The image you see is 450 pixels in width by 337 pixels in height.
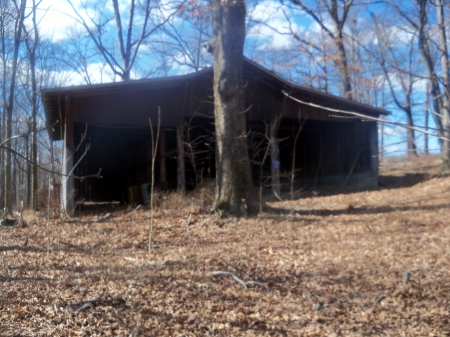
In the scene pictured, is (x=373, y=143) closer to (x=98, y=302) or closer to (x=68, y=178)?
(x=68, y=178)

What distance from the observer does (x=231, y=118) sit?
1070 cm

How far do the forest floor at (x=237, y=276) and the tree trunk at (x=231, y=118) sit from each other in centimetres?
66

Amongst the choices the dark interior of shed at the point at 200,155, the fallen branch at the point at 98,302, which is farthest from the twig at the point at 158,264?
the dark interior of shed at the point at 200,155

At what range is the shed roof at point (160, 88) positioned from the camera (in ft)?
41.7

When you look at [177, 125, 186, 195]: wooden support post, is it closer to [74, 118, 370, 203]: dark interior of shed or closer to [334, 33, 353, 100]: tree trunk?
[74, 118, 370, 203]: dark interior of shed

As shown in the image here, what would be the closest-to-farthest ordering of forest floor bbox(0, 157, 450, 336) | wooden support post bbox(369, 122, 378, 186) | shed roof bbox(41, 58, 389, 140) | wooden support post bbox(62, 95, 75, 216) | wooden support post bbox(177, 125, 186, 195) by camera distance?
forest floor bbox(0, 157, 450, 336), wooden support post bbox(62, 95, 75, 216), shed roof bbox(41, 58, 389, 140), wooden support post bbox(177, 125, 186, 195), wooden support post bbox(369, 122, 378, 186)

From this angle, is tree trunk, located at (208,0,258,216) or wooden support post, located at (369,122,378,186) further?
wooden support post, located at (369,122,378,186)

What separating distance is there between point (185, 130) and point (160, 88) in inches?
68.3

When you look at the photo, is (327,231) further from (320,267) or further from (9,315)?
(9,315)

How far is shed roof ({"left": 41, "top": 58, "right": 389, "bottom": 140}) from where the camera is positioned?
12.7 metres

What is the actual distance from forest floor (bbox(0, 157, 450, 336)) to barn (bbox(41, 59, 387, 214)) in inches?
90.3

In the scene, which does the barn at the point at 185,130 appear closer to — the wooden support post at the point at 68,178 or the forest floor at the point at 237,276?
the wooden support post at the point at 68,178

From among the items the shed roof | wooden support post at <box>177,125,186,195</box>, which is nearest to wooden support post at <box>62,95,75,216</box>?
the shed roof

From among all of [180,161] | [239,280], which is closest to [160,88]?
[180,161]
